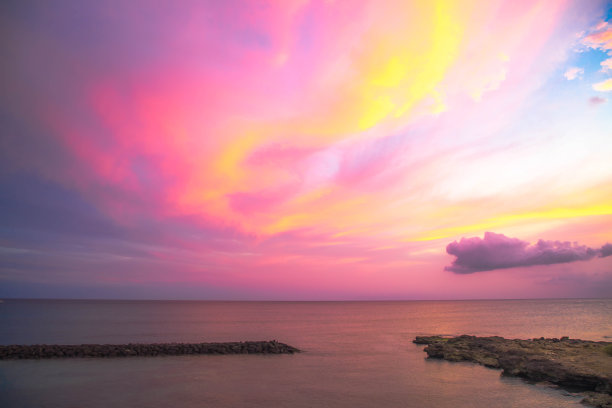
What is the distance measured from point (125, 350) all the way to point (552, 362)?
4349 centimetres

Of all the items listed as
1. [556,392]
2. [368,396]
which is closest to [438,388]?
[368,396]

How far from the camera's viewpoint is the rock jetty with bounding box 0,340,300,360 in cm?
3794

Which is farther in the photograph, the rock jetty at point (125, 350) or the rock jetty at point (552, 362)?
the rock jetty at point (125, 350)

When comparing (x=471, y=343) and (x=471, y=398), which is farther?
(x=471, y=343)

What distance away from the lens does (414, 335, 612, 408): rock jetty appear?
25.6m

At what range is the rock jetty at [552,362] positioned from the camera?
25.6 metres

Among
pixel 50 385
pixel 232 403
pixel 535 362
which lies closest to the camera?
pixel 232 403

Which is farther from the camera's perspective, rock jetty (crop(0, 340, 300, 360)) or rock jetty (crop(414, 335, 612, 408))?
rock jetty (crop(0, 340, 300, 360))

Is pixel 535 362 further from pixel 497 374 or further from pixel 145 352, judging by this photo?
pixel 145 352

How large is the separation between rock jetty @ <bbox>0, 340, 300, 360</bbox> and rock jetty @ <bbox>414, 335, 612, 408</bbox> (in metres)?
21.2

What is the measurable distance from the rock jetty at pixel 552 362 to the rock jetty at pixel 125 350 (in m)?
21.2

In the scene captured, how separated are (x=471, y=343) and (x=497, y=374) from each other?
15.2 meters

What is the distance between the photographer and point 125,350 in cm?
4056

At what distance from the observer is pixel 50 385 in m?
27.1
